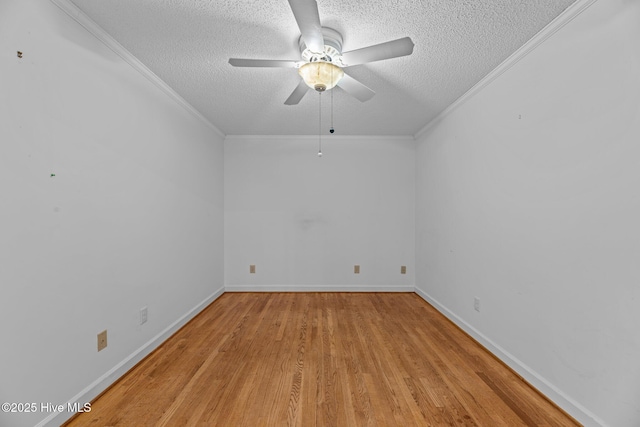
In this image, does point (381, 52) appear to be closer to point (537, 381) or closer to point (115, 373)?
point (537, 381)

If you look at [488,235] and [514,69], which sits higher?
[514,69]

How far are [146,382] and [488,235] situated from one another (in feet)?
9.28

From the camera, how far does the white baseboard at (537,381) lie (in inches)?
54.6

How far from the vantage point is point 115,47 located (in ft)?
5.87

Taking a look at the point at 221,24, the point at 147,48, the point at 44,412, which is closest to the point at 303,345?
the point at 44,412

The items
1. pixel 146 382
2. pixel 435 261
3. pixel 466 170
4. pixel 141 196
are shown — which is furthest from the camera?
pixel 435 261

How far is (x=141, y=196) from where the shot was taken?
2.10 metres

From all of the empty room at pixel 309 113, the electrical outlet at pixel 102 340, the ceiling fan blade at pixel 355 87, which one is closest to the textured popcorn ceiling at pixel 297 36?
the empty room at pixel 309 113

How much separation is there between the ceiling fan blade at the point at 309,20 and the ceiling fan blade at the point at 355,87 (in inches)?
16.9

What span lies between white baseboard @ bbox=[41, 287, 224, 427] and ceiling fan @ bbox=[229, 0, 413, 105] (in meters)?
2.15

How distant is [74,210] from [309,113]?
7.57 feet

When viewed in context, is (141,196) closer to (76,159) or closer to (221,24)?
(76,159)

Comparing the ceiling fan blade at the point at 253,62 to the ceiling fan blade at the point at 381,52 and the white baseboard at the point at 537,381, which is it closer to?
the ceiling fan blade at the point at 381,52

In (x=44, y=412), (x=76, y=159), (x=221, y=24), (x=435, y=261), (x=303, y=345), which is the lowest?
(x=303, y=345)
